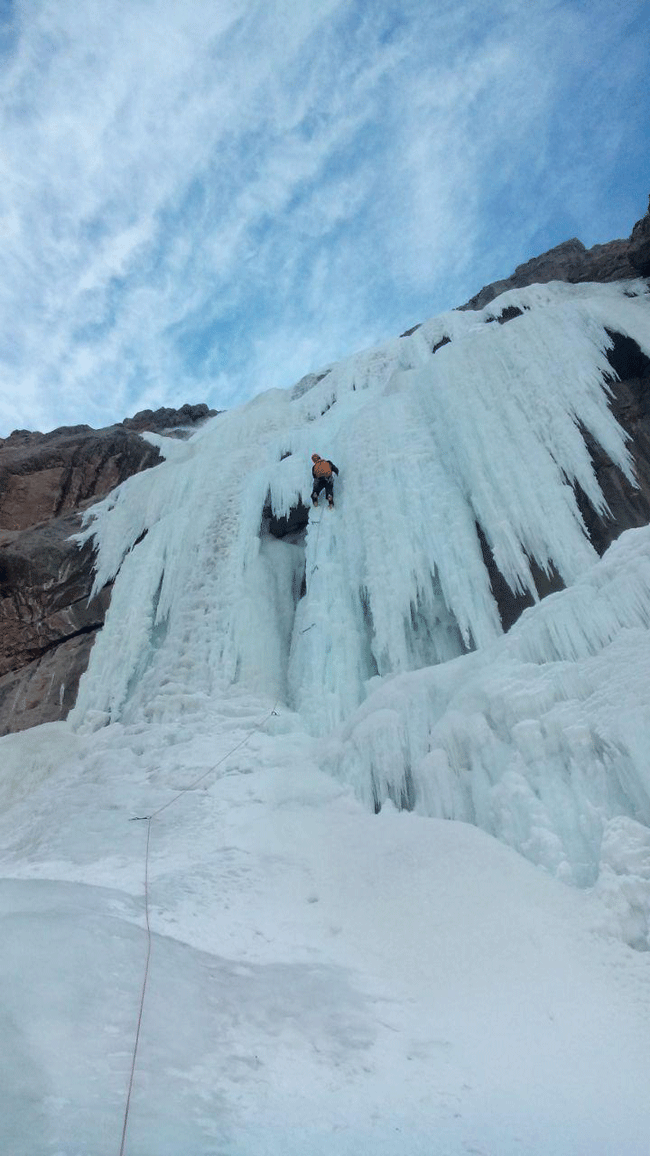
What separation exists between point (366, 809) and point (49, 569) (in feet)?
30.5

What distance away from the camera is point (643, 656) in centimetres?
443

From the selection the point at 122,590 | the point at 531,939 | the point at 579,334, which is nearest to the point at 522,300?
the point at 579,334

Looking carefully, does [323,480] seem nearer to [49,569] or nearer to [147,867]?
[49,569]

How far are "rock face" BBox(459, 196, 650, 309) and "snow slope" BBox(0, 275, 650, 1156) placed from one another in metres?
0.73

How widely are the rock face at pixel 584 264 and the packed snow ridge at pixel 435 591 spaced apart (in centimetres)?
42

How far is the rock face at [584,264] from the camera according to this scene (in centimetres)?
1135

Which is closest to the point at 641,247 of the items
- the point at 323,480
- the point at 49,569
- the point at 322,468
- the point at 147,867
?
the point at 322,468

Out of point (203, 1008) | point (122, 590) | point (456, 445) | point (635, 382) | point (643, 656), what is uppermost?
point (122, 590)

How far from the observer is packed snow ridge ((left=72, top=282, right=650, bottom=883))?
457 cm

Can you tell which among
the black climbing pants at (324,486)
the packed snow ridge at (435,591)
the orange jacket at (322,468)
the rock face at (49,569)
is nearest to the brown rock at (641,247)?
the packed snow ridge at (435,591)

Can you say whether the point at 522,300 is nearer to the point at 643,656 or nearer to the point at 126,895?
the point at 643,656

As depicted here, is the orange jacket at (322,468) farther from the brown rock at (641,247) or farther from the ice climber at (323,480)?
the brown rock at (641,247)

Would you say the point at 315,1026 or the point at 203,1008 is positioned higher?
the point at 203,1008

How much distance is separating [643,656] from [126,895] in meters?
3.80
